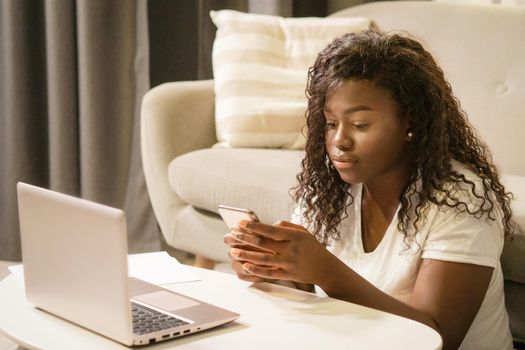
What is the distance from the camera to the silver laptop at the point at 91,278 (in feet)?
3.63

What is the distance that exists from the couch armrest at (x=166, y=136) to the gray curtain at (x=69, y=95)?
1.59 feet

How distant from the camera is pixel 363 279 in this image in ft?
4.40

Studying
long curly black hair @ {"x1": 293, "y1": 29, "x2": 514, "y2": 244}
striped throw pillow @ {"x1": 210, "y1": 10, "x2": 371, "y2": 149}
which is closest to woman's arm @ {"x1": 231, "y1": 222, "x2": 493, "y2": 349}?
long curly black hair @ {"x1": 293, "y1": 29, "x2": 514, "y2": 244}

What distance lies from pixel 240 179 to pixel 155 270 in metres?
0.78

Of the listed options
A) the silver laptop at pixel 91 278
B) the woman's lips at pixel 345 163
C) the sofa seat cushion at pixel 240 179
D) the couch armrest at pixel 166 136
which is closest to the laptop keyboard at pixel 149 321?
the silver laptop at pixel 91 278

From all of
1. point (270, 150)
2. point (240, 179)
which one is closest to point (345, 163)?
point (240, 179)


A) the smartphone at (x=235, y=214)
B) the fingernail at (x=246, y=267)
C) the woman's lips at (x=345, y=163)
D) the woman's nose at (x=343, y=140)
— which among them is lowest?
the fingernail at (x=246, y=267)

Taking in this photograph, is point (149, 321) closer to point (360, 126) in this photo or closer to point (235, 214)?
point (235, 214)

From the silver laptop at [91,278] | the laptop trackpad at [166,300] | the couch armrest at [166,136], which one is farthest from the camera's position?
the couch armrest at [166,136]

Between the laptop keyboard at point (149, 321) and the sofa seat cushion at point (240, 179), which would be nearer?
the laptop keyboard at point (149, 321)

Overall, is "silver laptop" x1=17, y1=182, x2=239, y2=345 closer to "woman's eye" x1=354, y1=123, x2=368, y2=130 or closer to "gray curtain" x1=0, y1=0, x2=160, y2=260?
"woman's eye" x1=354, y1=123, x2=368, y2=130

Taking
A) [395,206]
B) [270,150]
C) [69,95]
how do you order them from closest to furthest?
[395,206], [270,150], [69,95]

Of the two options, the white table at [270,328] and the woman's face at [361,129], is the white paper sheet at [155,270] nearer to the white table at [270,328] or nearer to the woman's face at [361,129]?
the white table at [270,328]

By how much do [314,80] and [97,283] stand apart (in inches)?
22.9
